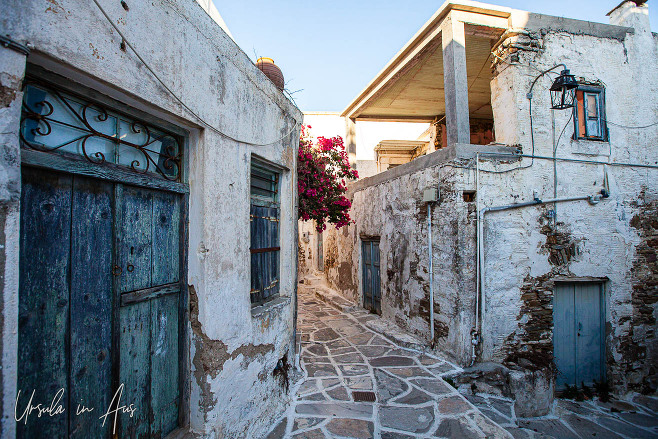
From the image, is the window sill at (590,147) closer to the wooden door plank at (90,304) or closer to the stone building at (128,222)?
the stone building at (128,222)

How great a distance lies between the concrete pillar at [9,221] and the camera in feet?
4.39

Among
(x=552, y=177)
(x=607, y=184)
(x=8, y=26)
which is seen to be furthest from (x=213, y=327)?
(x=607, y=184)

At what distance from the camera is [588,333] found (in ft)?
20.4

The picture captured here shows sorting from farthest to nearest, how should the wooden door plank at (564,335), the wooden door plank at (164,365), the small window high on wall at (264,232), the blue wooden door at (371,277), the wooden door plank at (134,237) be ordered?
1. the blue wooden door at (371,277)
2. the wooden door plank at (564,335)
3. the small window high on wall at (264,232)
4. the wooden door plank at (164,365)
5. the wooden door plank at (134,237)

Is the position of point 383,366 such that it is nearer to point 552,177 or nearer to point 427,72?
point 552,177

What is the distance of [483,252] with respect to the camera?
533 centimetres

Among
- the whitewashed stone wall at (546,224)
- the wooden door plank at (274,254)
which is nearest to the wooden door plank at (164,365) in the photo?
the wooden door plank at (274,254)

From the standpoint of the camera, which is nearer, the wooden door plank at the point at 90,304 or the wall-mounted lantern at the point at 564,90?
the wooden door plank at the point at 90,304

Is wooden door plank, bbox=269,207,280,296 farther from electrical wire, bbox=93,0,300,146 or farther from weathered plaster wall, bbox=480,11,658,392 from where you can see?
weathered plaster wall, bbox=480,11,658,392

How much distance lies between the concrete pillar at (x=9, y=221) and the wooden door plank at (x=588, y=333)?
7655mm

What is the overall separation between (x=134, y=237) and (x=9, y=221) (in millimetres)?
869

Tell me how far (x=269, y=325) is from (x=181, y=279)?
1.39m

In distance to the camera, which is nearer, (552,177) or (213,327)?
(213,327)

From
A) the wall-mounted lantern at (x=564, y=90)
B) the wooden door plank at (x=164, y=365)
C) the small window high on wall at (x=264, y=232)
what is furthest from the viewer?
the wall-mounted lantern at (x=564, y=90)
